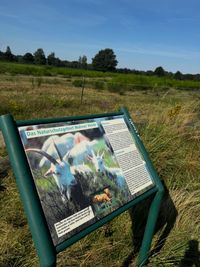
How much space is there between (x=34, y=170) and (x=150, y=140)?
3.64 meters

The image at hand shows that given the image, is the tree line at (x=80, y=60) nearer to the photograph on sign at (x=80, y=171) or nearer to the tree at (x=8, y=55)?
the tree at (x=8, y=55)

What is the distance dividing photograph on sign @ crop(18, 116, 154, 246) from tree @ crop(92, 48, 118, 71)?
9333cm

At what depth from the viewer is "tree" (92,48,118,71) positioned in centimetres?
9531

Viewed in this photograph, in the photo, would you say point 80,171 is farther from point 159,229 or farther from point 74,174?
point 159,229

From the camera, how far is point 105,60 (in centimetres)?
9719

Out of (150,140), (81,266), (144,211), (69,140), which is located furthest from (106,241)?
(150,140)

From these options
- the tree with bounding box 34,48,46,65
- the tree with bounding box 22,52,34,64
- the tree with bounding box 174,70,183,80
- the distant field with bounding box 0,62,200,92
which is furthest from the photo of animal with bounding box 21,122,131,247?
the tree with bounding box 22,52,34,64

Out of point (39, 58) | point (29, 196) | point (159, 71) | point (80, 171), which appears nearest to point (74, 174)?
point (80, 171)

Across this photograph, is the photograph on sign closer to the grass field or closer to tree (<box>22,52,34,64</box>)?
the grass field

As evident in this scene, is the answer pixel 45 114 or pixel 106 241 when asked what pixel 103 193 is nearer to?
pixel 106 241

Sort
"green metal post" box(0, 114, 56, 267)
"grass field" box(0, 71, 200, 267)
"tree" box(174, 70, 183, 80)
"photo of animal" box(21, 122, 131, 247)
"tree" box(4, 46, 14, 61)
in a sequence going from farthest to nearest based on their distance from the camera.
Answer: "tree" box(4, 46, 14, 61)
"tree" box(174, 70, 183, 80)
"grass field" box(0, 71, 200, 267)
"photo of animal" box(21, 122, 131, 247)
"green metal post" box(0, 114, 56, 267)

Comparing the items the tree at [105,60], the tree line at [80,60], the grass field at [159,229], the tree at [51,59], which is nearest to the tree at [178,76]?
the tree line at [80,60]

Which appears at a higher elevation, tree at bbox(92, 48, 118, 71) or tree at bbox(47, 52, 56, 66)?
tree at bbox(47, 52, 56, 66)

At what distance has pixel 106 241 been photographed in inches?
139
